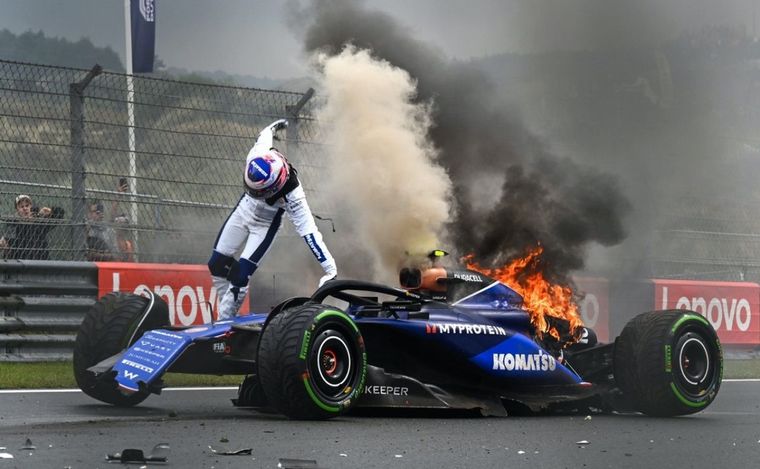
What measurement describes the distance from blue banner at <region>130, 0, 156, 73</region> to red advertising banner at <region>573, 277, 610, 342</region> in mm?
5805

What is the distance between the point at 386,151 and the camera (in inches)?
471

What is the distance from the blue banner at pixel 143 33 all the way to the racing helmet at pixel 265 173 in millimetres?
6785

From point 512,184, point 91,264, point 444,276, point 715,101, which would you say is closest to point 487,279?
point 444,276

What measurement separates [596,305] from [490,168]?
3860 millimetres

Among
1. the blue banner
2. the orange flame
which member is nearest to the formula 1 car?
the orange flame

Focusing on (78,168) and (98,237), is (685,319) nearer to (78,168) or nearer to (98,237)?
(98,237)

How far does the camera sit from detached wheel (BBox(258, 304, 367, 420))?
24.4ft

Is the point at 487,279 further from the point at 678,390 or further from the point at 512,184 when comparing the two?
the point at 512,184

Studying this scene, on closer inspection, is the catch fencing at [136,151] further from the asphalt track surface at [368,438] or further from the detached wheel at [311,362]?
the detached wheel at [311,362]

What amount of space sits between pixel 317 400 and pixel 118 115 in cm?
621

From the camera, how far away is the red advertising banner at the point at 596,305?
50.7ft

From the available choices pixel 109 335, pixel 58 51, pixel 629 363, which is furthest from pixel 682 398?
pixel 58 51

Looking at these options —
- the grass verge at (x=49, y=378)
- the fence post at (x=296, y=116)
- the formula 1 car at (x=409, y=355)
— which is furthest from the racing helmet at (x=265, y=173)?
the fence post at (x=296, y=116)

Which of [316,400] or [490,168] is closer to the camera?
[316,400]
